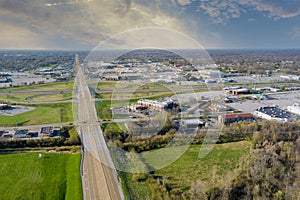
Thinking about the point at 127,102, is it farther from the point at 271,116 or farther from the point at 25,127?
the point at 271,116

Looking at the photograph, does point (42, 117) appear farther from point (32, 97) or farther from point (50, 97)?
point (32, 97)

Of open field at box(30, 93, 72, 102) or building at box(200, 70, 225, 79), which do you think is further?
building at box(200, 70, 225, 79)

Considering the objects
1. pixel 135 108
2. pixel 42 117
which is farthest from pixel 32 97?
pixel 135 108

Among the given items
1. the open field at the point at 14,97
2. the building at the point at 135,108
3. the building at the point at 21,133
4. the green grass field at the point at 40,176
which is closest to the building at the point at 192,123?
the building at the point at 135,108

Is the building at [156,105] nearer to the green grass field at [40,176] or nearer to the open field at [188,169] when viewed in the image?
the open field at [188,169]

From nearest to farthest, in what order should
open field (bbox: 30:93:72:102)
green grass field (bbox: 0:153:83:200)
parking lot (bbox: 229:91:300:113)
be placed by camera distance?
green grass field (bbox: 0:153:83:200), parking lot (bbox: 229:91:300:113), open field (bbox: 30:93:72:102)

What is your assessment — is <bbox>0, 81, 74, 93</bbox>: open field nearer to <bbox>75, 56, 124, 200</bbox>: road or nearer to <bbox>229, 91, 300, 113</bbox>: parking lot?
<bbox>75, 56, 124, 200</bbox>: road

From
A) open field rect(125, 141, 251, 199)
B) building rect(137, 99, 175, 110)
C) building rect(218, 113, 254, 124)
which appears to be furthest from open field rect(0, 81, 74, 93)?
open field rect(125, 141, 251, 199)
